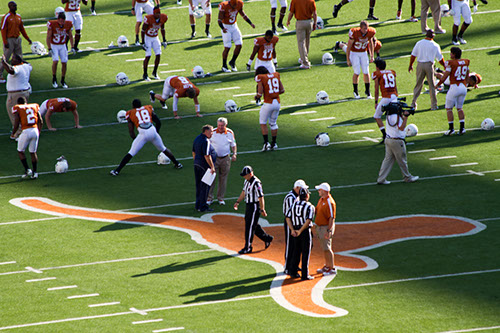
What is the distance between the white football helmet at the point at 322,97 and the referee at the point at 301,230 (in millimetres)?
11126

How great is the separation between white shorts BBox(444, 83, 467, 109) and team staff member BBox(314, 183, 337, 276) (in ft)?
29.3

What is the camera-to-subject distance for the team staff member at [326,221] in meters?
14.7

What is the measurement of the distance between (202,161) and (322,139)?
4819mm

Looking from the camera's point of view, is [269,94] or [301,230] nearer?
[301,230]

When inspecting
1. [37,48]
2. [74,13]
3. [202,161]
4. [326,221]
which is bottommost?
[326,221]

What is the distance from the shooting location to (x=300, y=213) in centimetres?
1453

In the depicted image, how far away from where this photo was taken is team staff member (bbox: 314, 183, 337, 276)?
1466cm

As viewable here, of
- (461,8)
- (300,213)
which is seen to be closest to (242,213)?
(300,213)

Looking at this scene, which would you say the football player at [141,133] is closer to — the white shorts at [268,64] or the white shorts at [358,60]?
the white shorts at [268,64]

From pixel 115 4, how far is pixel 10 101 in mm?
12191

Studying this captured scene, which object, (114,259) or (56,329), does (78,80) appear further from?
(56,329)

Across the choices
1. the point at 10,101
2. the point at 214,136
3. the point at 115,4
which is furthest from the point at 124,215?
the point at 115,4

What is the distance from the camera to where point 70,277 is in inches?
596

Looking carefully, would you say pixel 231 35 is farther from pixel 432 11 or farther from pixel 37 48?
pixel 432 11
